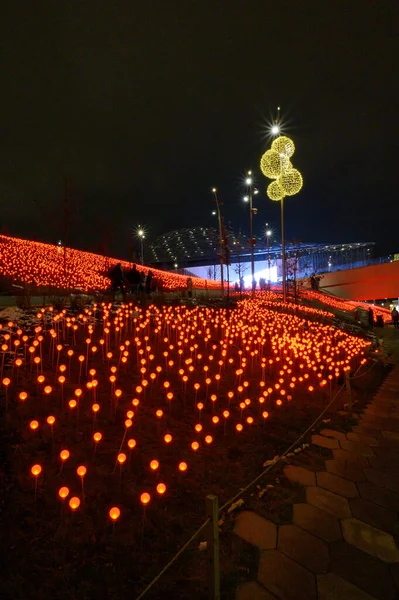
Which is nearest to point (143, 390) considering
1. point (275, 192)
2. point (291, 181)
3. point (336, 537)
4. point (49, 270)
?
point (336, 537)

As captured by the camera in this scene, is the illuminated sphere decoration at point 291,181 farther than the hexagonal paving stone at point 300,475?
Yes

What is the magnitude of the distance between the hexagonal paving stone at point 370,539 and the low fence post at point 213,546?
1465 millimetres

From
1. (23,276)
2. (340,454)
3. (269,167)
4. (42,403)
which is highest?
(269,167)

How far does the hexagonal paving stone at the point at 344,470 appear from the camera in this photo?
13.0 ft

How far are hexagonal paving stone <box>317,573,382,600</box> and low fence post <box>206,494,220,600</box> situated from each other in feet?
2.73

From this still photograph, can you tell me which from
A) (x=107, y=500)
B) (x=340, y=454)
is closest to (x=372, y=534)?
(x=340, y=454)

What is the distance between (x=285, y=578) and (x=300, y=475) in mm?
1583

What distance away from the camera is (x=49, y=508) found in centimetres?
267

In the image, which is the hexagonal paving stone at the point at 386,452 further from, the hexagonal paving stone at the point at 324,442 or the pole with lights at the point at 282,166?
the pole with lights at the point at 282,166

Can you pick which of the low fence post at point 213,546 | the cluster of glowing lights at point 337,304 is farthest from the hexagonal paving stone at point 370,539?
the cluster of glowing lights at point 337,304

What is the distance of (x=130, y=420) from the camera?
3604 mm

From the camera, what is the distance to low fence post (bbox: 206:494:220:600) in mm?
2008

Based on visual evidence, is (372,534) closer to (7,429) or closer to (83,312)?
(7,429)

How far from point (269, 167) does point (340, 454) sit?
44.2 feet
